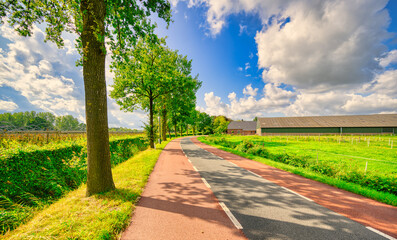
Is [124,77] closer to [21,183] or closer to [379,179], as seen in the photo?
[21,183]

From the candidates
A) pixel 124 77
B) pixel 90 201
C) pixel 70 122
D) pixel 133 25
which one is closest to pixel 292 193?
pixel 90 201

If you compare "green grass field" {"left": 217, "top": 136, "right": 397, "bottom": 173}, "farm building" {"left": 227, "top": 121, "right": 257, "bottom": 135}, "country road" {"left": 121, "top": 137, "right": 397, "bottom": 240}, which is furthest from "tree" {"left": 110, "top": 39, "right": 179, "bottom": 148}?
"farm building" {"left": 227, "top": 121, "right": 257, "bottom": 135}

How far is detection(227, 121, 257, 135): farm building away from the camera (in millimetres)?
65062

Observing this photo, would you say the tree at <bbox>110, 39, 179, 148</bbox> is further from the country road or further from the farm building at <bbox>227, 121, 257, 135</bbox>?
the farm building at <bbox>227, 121, 257, 135</bbox>

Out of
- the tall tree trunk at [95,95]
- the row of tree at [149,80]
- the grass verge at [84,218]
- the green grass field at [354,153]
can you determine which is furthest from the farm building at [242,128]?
the grass verge at [84,218]

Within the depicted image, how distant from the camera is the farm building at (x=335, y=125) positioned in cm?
4775

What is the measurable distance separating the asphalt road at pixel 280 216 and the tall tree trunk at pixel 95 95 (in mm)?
4147

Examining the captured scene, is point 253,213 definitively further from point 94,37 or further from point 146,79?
point 146,79

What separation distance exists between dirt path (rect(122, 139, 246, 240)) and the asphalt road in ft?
1.45

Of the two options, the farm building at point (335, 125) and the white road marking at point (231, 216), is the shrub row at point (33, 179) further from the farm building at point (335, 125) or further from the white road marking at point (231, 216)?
the farm building at point (335, 125)

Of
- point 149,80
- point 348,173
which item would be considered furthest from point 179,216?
point 149,80

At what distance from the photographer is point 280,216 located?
12.7 ft

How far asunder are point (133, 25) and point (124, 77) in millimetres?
10233

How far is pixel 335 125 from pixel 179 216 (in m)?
66.5
